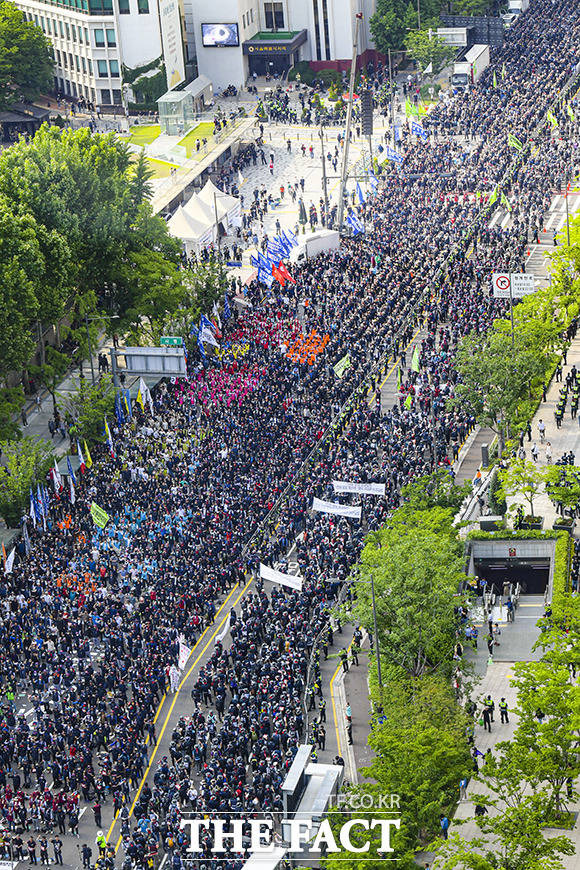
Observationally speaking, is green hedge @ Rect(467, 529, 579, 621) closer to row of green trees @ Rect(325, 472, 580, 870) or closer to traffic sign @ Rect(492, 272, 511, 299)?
row of green trees @ Rect(325, 472, 580, 870)

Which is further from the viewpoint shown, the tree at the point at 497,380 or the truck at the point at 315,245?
the truck at the point at 315,245

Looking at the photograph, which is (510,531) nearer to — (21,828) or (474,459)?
(474,459)

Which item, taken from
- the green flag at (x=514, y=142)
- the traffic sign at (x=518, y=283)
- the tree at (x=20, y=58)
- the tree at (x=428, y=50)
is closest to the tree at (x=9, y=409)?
the traffic sign at (x=518, y=283)

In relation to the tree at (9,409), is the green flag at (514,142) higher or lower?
higher

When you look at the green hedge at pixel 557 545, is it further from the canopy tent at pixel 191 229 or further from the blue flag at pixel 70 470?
the canopy tent at pixel 191 229

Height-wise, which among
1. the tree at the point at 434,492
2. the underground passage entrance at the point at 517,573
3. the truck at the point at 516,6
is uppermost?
the truck at the point at 516,6

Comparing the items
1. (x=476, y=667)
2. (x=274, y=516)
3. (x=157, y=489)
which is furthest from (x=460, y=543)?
(x=157, y=489)

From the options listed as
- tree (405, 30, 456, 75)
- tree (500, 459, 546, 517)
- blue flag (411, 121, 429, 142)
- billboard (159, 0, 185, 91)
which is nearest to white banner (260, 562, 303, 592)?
tree (500, 459, 546, 517)
